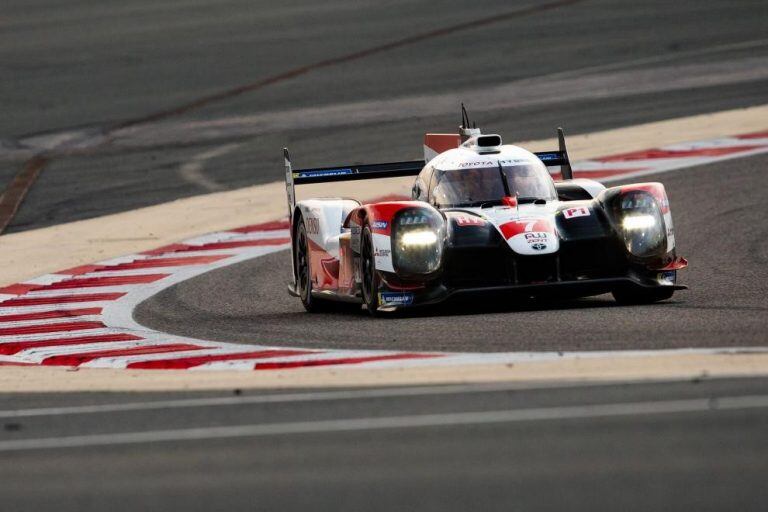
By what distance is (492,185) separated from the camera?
460 inches

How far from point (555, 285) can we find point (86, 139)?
599 inches

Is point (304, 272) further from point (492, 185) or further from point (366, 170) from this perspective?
point (492, 185)

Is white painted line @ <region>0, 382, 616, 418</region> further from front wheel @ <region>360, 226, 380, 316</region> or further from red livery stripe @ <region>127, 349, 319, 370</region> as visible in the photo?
front wheel @ <region>360, 226, 380, 316</region>

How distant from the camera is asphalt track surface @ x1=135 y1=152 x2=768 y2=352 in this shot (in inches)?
363

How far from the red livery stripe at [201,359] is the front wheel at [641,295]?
252 cm

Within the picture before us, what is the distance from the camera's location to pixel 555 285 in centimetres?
1077

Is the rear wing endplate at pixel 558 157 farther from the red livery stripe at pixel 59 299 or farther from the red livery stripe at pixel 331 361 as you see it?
the red livery stripe at pixel 331 361

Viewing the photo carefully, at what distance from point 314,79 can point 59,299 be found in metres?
15.2

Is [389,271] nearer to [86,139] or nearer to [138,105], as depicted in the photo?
[86,139]

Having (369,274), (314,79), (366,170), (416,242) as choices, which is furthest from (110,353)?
(314,79)

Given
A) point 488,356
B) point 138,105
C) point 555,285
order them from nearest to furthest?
point 488,356, point 555,285, point 138,105

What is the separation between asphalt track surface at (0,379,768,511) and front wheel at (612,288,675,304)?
3.56 m

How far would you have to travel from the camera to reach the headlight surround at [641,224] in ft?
36.2

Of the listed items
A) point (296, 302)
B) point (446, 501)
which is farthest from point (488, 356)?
point (296, 302)
